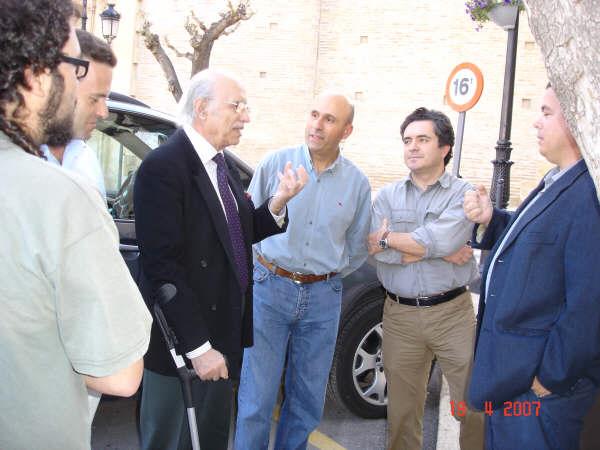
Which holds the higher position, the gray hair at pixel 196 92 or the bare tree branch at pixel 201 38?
the bare tree branch at pixel 201 38

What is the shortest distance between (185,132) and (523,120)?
17168 millimetres

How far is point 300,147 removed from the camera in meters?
3.42

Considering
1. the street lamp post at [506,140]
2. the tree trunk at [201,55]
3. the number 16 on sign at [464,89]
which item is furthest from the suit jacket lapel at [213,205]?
the tree trunk at [201,55]

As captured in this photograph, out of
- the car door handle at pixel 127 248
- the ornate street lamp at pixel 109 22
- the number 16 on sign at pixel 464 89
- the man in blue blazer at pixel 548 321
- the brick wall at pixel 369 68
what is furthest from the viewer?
the brick wall at pixel 369 68

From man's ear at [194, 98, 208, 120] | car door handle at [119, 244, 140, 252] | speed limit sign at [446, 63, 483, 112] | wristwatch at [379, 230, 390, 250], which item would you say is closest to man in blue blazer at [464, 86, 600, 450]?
wristwatch at [379, 230, 390, 250]

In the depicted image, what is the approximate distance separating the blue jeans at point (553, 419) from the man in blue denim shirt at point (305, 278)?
1.33m

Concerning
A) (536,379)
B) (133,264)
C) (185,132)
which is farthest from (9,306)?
(133,264)

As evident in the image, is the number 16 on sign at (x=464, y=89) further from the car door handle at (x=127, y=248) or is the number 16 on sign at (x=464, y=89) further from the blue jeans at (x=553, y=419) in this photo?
the blue jeans at (x=553, y=419)

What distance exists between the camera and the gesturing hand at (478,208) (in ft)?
9.31

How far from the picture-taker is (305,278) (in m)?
3.17

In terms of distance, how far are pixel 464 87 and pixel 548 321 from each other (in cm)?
639

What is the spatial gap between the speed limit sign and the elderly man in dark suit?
5580mm

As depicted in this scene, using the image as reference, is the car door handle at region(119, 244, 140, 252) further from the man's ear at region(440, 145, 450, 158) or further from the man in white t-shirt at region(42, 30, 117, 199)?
the man's ear at region(440, 145, 450, 158)

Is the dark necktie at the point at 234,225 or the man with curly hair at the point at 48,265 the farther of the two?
the dark necktie at the point at 234,225
